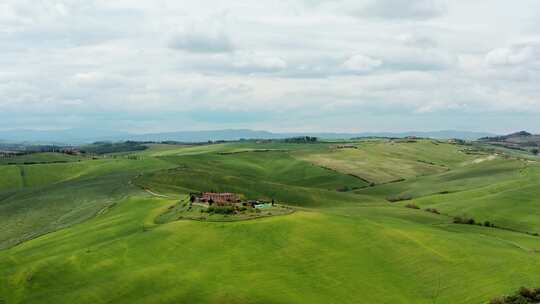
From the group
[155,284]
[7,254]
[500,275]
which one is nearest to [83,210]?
[7,254]

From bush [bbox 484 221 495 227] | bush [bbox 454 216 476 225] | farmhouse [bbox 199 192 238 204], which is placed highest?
farmhouse [bbox 199 192 238 204]

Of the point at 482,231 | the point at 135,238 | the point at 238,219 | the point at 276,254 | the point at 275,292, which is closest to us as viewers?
the point at 275,292

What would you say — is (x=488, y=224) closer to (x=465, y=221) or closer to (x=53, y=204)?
(x=465, y=221)

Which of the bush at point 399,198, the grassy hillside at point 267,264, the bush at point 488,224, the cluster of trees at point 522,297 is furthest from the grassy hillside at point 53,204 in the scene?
the bush at point 488,224

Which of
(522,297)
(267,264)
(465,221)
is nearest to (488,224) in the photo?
Answer: (465,221)

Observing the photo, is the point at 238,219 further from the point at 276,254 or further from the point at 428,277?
the point at 428,277

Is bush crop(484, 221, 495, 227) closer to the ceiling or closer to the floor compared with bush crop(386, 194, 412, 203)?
closer to the ceiling

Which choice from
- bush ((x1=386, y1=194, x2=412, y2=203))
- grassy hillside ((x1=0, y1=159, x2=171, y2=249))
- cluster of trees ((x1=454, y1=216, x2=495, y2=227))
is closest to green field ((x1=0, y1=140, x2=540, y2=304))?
grassy hillside ((x1=0, y1=159, x2=171, y2=249))

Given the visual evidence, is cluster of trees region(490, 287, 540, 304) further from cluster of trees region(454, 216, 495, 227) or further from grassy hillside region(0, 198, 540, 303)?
cluster of trees region(454, 216, 495, 227)
